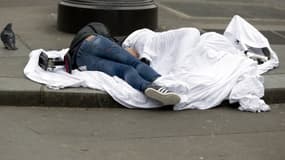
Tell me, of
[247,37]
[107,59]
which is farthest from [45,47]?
[247,37]

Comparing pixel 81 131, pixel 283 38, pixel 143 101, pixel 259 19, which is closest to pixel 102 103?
pixel 143 101

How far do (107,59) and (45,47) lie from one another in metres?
1.73

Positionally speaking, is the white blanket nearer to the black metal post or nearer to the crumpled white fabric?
the crumpled white fabric

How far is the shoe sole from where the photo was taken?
5.60 metres

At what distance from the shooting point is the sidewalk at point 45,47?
5773 mm

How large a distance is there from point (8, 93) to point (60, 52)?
1437 mm

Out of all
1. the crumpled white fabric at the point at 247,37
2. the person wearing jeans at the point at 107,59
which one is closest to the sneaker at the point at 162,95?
the person wearing jeans at the point at 107,59

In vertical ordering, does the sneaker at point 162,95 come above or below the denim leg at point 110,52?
below

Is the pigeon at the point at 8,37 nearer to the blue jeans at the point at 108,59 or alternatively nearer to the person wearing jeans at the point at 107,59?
the person wearing jeans at the point at 107,59

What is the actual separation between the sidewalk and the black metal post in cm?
28

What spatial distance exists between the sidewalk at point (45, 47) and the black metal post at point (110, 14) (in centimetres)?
28

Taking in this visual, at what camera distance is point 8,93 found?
571 centimetres

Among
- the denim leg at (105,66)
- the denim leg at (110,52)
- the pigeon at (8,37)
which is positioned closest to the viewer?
the denim leg at (105,66)

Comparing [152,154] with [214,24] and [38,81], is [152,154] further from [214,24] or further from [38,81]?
[214,24]
